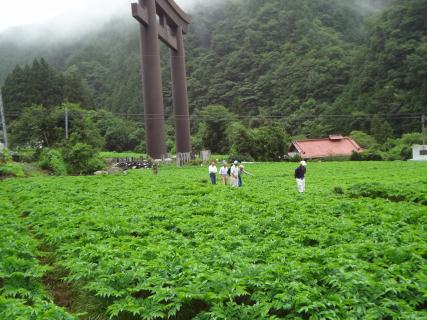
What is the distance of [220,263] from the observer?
7105 mm

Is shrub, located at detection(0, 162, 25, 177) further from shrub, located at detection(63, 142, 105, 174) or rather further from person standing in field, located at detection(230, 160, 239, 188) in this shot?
person standing in field, located at detection(230, 160, 239, 188)

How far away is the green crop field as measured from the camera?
5570mm

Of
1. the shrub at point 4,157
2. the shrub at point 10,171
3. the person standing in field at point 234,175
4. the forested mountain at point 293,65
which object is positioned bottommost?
the person standing in field at point 234,175

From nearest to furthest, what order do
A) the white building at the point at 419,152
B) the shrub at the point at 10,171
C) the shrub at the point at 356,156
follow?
the shrub at the point at 10,171
the white building at the point at 419,152
the shrub at the point at 356,156

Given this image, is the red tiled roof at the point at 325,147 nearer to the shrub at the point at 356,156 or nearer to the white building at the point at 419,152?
the shrub at the point at 356,156

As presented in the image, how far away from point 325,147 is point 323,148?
34 centimetres

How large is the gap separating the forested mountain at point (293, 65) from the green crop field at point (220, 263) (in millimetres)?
55339

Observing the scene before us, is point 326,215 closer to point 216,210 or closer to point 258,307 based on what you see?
point 216,210

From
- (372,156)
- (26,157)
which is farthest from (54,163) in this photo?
(372,156)

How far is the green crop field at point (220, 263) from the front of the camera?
219 inches

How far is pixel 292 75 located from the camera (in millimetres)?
80938

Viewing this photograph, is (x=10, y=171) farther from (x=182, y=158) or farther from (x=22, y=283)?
(x=22, y=283)

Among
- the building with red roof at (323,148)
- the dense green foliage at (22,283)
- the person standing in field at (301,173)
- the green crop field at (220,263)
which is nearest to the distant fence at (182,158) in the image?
the building with red roof at (323,148)

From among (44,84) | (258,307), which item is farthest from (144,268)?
(44,84)
